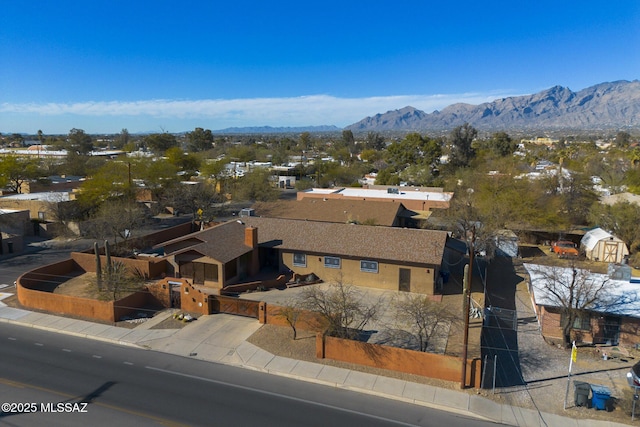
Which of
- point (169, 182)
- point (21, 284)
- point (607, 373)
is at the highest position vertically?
point (169, 182)

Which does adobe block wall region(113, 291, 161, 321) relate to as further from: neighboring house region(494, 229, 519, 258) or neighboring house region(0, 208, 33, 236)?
neighboring house region(494, 229, 519, 258)

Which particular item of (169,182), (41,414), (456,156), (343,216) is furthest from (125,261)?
(456,156)

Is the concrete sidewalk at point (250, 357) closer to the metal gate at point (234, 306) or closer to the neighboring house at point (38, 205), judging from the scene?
the metal gate at point (234, 306)

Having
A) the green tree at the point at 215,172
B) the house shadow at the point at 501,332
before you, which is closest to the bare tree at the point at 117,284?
the house shadow at the point at 501,332

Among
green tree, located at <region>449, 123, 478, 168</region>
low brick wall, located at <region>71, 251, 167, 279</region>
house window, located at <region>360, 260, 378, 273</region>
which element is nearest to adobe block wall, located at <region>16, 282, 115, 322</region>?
low brick wall, located at <region>71, 251, 167, 279</region>

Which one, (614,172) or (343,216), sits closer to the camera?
(343,216)

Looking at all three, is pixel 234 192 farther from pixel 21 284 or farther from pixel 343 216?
pixel 21 284
